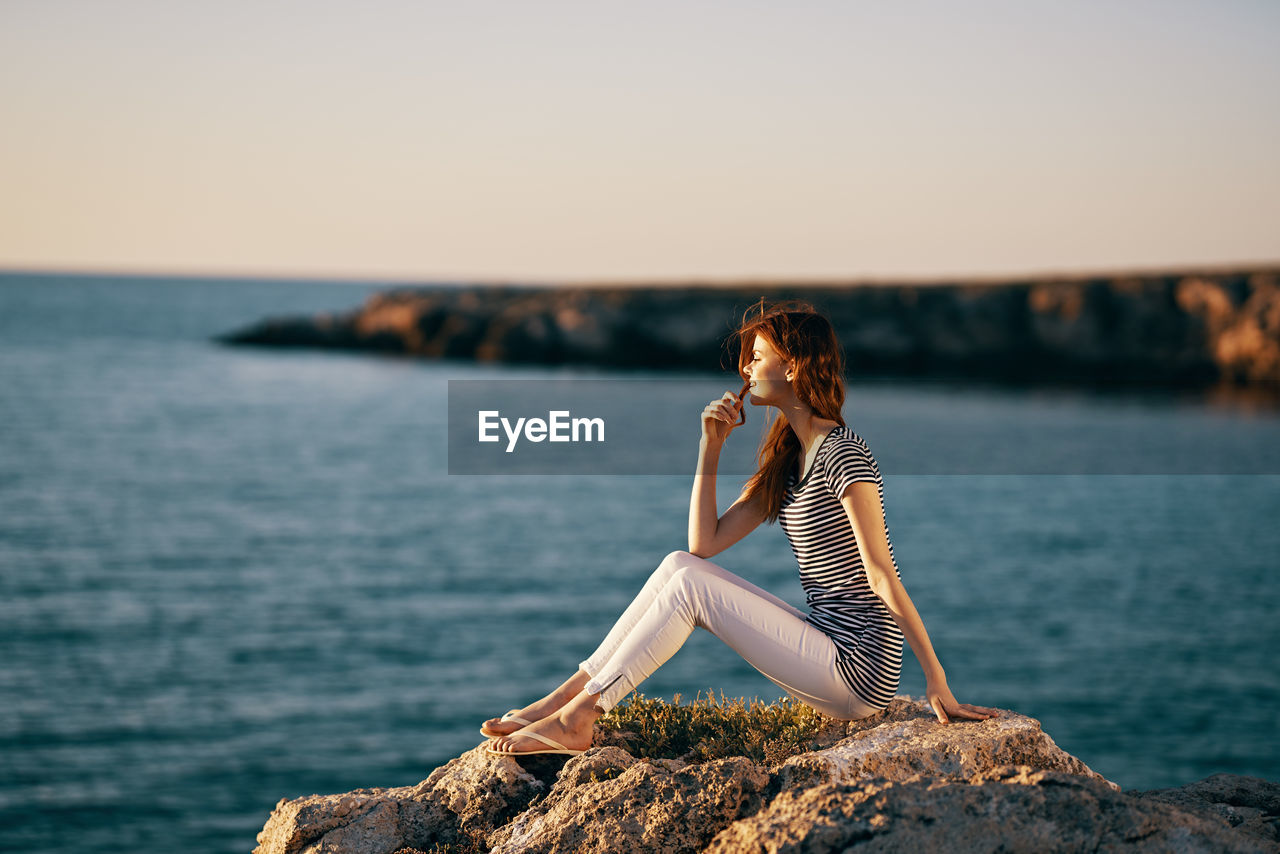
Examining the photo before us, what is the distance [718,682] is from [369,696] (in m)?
7.06

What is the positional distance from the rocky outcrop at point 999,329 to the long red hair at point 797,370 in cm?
6157

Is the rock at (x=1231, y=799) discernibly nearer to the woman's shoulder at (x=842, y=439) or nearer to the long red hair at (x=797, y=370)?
the woman's shoulder at (x=842, y=439)

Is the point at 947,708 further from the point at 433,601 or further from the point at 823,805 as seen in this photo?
the point at 433,601

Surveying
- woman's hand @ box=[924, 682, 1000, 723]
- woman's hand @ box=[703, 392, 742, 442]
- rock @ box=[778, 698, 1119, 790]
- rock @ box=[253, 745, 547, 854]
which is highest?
woman's hand @ box=[703, 392, 742, 442]

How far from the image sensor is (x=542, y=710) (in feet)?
17.4

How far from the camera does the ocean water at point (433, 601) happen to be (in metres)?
19.5

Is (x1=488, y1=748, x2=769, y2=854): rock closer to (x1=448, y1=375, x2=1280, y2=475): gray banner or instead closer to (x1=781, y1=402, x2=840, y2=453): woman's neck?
(x1=781, y1=402, x2=840, y2=453): woman's neck

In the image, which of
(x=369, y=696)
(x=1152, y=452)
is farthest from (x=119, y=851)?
(x=1152, y=452)

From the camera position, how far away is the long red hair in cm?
517

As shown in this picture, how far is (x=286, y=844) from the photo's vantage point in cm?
526

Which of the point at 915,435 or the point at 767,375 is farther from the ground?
the point at 767,375

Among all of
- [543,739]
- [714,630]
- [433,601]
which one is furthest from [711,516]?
[433,601]

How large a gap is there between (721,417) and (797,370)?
454 millimetres

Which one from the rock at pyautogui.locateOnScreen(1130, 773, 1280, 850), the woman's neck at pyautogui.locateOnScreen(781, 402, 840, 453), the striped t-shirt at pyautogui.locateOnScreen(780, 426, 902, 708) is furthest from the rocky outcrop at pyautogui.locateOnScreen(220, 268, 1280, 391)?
the striped t-shirt at pyautogui.locateOnScreen(780, 426, 902, 708)
